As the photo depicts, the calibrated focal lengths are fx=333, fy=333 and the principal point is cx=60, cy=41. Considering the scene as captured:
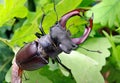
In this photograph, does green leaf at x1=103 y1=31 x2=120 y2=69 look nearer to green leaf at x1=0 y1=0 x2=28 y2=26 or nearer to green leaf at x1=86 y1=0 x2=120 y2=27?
green leaf at x1=86 y1=0 x2=120 y2=27

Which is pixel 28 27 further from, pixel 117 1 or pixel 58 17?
pixel 117 1

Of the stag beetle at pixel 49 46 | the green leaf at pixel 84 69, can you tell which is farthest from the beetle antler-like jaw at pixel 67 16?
the green leaf at pixel 84 69

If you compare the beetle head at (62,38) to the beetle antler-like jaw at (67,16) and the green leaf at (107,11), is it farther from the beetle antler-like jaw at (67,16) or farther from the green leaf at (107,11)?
the green leaf at (107,11)

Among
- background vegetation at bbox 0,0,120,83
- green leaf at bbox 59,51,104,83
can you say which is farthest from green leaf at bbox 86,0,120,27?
green leaf at bbox 59,51,104,83

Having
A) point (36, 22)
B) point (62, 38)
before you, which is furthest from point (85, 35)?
point (36, 22)

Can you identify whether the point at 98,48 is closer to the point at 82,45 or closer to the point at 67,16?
the point at 82,45
